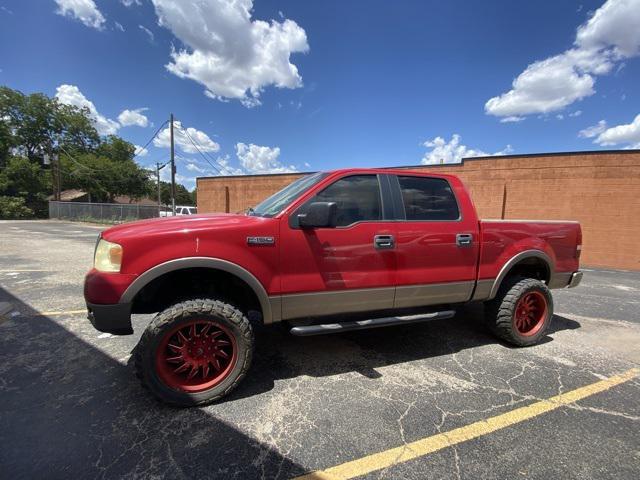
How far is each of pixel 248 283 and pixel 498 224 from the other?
2854 millimetres

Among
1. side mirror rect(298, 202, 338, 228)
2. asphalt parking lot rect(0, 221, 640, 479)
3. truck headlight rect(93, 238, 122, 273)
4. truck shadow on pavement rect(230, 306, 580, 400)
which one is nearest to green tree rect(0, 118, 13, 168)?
asphalt parking lot rect(0, 221, 640, 479)

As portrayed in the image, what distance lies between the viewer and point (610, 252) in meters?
11.9

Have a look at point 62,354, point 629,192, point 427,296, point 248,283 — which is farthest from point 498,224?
point 629,192

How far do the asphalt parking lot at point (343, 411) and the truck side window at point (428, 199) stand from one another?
1584 millimetres

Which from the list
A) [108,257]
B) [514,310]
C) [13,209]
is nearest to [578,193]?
[514,310]

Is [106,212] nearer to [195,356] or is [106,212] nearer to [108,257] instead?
[108,257]

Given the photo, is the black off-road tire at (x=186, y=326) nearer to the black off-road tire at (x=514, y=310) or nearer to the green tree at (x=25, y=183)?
the black off-road tire at (x=514, y=310)

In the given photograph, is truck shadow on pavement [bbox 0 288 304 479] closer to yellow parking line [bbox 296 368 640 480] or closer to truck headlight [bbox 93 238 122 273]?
yellow parking line [bbox 296 368 640 480]

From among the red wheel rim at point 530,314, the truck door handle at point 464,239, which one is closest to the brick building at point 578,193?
the red wheel rim at point 530,314

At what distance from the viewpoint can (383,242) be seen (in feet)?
9.88

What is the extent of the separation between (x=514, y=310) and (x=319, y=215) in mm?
2678

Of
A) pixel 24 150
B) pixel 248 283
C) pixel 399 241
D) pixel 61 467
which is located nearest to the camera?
pixel 61 467

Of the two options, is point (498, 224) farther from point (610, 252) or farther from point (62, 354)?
point (610, 252)

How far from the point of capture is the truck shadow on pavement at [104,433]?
194 cm
